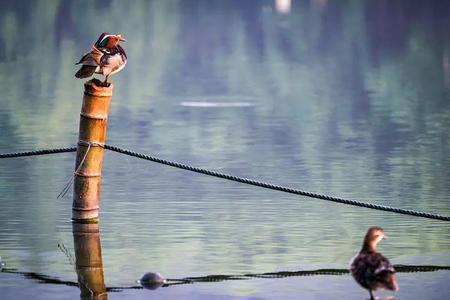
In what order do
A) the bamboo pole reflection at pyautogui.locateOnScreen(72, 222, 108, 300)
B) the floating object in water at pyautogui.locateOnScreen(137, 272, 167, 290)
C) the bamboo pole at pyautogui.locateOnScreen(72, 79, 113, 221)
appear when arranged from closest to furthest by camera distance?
1. the bamboo pole reflection at pyautogui.locateOnScreen(72, 222, 108, 300)
2. the floating object in water at pyautogui.locateOnScreen(137, 272, 167, 290)
3. the bamboo pole at pyautogui.locateOnScreen(72, 79, 113, 221)

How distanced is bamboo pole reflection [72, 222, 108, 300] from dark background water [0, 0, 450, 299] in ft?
0.30

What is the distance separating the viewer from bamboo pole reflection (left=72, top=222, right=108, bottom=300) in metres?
10.8

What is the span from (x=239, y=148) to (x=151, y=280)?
9364 mm

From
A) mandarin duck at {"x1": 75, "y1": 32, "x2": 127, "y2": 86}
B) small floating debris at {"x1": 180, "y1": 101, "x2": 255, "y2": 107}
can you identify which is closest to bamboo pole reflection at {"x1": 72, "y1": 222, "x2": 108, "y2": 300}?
mandarin duck at {"x1": 75, "y1": 32, "x2": 127, "y2": 86}

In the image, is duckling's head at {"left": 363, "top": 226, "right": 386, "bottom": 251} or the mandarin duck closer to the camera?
duckling's head at {"left": 363, "top": 226, "right": 386, "bottom": 251}

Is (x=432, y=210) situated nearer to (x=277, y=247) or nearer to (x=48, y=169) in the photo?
(x=277, y=247)

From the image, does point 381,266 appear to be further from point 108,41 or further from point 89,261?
point 108,41

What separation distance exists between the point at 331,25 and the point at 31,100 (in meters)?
20.6

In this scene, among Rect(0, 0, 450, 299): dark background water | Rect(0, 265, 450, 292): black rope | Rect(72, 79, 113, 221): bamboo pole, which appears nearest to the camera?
Rect(0, 265, 450, 292): black rope

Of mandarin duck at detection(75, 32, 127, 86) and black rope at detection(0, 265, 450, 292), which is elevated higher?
mandarin duck at detection(75, 32, 127, 86)

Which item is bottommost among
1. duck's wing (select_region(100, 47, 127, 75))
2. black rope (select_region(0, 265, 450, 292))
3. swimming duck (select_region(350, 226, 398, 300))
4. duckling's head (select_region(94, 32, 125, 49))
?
black rope (select_region(0, 265, 450, 292))

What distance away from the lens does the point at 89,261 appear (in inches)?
473

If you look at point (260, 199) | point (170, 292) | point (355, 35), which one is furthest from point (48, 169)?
point (355, 35)

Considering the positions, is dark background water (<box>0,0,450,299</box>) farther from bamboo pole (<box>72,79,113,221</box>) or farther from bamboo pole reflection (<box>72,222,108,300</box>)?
bamboo pole (<box>72,79,113,221</box>)
